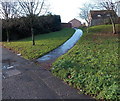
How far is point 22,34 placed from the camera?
25.1 metres

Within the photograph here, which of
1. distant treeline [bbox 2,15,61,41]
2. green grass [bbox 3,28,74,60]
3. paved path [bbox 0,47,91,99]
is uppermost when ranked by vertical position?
distant treeline [bbox 2,15,61,41]

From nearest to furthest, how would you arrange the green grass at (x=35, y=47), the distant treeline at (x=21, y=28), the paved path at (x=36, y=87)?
the paved path at (x=36, y=87), the green grass at (x=35, y=47), the distant treeline at (x=21, y=28)

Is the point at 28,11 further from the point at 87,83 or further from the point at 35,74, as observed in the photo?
the point at 87,83

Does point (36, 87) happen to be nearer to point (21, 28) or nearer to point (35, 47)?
point (35, 47)

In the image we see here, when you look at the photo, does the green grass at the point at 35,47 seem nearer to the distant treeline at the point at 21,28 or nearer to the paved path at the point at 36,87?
the paved path at the point at 36,87

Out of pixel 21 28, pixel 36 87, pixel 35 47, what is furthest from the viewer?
pixel 21 28

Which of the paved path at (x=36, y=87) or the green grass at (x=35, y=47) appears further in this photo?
the green grass at (x=35, y=47)

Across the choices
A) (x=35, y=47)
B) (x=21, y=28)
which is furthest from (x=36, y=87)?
(x=21, y=28)

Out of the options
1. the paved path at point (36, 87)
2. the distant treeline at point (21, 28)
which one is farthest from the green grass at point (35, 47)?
the distant treeline at point (21, 28)

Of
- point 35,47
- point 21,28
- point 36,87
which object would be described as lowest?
point 36,87

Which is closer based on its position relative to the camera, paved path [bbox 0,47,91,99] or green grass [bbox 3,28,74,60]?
paved path [bbox 0,47,91,99]

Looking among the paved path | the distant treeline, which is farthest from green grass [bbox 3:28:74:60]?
the distant treeline

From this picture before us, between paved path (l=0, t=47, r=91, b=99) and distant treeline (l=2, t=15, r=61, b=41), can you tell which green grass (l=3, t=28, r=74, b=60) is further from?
distant treeline (l=2, t=15, r=61, b=41)

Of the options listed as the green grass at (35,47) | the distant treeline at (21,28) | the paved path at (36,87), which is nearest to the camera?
the paved path at (36,87)
